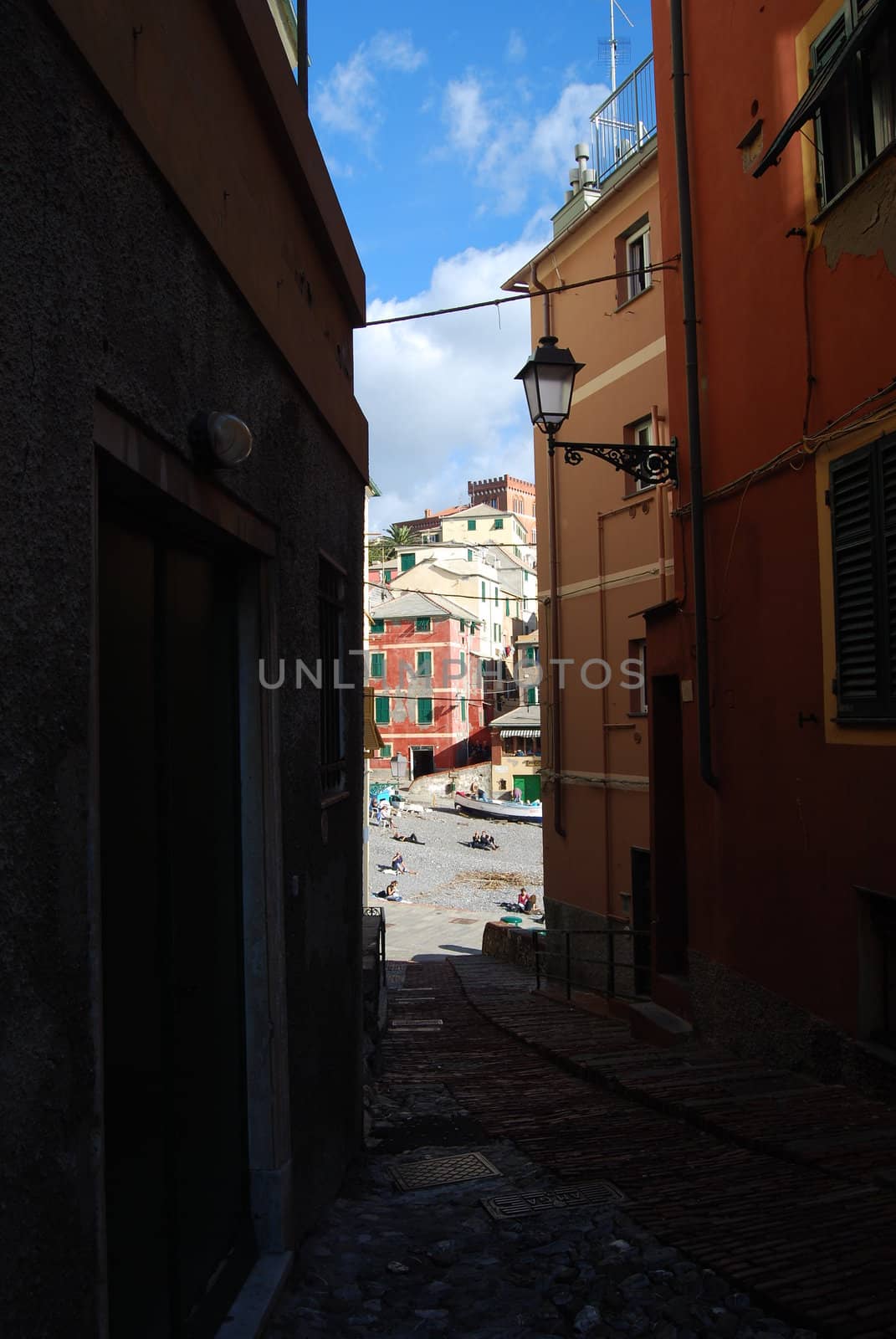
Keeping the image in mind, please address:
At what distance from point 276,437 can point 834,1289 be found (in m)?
3.51

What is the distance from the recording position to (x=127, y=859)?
9.73 feet

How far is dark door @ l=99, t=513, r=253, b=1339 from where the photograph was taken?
2857 mm

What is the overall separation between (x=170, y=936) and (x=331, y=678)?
265 centimetres

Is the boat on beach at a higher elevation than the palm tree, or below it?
below

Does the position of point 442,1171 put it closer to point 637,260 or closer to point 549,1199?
point 549,1199

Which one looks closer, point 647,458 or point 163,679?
point 163,679

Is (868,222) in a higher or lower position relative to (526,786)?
higher

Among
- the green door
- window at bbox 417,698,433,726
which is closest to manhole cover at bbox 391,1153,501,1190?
the green door

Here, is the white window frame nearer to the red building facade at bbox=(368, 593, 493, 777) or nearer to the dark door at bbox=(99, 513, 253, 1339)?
the dark door at bbox=(99, 513, 253, 1339)

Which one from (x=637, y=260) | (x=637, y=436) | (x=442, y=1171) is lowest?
(x=442, y=1171)

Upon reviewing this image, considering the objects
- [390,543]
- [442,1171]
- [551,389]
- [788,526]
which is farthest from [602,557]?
[390,543]

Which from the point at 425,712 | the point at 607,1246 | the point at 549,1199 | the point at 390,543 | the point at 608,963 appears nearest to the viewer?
the point at 607,1246

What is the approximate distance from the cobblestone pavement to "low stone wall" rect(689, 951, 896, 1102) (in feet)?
3.41

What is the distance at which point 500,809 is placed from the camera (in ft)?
152
